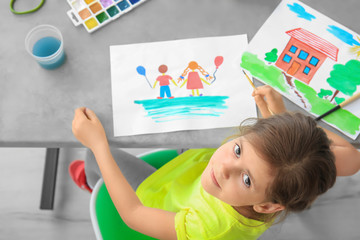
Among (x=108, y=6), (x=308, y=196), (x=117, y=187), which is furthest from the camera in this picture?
(x=108, y=6)

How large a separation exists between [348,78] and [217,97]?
33 cm

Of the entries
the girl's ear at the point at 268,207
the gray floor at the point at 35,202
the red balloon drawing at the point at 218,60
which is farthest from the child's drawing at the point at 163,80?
the gray floor at the point at 35,202

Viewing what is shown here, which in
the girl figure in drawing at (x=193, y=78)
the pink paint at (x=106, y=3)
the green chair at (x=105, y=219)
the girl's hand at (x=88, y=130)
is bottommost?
the green chair at (x=105, y=219)

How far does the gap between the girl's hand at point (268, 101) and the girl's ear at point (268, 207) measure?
9.2 inches

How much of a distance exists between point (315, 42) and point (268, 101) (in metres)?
0.22

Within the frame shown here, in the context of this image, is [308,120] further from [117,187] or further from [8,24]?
[8,24]

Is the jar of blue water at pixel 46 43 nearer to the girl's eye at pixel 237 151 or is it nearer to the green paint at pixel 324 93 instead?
the girl's eye at pixel 237 151

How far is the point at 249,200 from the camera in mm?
735

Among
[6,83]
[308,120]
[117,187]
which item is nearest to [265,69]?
[308,120]

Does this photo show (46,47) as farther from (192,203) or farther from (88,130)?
(192,203)

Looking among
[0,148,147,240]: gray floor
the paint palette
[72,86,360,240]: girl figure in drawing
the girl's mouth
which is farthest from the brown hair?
[0,148,147,240]: gray floor

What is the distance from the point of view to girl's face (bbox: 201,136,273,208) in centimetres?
70

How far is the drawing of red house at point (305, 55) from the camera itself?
36.6 inches

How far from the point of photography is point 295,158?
2.21 feet
